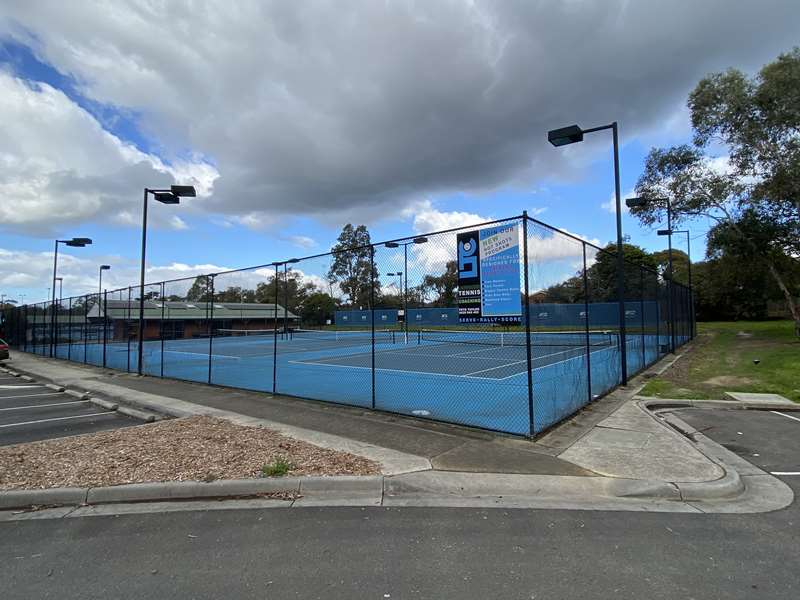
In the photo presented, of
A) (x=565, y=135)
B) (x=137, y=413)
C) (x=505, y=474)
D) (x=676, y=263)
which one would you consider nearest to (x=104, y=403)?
(x=137, y=413)

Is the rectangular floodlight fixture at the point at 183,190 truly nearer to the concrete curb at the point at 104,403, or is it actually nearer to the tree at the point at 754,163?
the concrete curb at the point at 104,403

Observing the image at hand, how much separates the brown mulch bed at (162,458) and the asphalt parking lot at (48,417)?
1253 mm

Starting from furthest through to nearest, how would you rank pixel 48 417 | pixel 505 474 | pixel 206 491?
pixel 48 417
pixel 505 474
pixel 206 491

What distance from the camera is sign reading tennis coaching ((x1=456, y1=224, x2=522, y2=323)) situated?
7188 mm

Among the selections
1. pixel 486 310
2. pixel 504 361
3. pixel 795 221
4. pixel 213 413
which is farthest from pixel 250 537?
pixel 795 221

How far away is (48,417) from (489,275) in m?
9.41

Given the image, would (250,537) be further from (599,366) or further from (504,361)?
(504,361)

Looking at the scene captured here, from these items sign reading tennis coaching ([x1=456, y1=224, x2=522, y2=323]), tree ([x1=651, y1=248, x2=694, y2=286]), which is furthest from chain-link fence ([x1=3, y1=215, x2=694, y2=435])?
tree ([x1=651, y1=248, x2=694, y2=286])

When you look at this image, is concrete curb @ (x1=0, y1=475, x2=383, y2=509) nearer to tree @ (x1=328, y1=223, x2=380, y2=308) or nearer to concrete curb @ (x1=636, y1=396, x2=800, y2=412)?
tree @ (x1=328, y1=223, x2=380, y2=308)

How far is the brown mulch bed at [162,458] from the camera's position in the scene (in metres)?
5.54

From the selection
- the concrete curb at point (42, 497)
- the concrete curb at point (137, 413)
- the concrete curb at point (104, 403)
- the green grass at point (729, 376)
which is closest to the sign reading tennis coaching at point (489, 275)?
the concrete curb at point (42, 497)

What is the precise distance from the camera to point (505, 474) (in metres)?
5.58

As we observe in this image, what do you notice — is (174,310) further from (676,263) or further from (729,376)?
(676,263)

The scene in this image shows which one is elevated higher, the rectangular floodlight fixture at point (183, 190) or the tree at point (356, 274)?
the rectangular floodlight fixture at point (183, 190)
